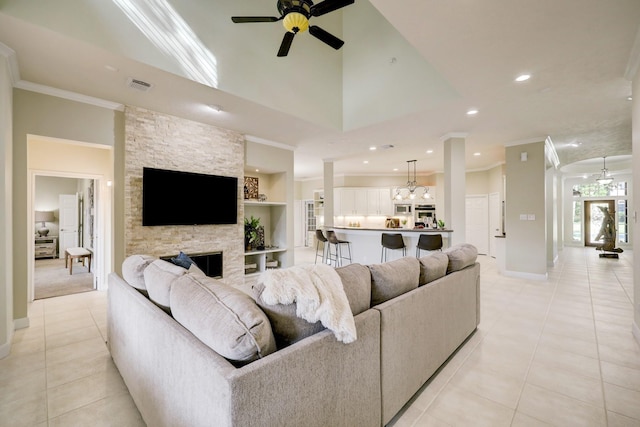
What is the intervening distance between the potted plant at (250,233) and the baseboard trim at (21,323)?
3.16 meters

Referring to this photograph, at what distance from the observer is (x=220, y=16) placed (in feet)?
11.3

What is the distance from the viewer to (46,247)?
7.72 meters

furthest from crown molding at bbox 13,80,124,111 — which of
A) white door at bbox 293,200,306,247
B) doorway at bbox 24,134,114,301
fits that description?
white door at bbox 293,200,306,247

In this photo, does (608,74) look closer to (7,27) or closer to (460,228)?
(460,228)

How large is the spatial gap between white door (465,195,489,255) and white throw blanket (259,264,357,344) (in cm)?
892

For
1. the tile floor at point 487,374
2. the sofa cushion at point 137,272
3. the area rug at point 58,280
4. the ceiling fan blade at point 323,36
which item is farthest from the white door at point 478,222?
the area rug at point 58,280

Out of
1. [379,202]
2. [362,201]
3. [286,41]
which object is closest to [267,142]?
A: [286,41]

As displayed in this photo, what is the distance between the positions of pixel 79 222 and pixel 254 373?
30.9 ft

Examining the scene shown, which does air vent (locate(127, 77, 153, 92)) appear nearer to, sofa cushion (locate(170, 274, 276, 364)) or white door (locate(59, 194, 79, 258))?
sofa cushion (locate(170, 274, 276, 364))

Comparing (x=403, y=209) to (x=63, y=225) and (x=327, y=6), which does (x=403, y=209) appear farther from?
(x=63, y=225)

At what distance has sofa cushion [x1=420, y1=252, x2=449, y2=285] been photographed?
224cm

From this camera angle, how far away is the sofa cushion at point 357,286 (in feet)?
5.15

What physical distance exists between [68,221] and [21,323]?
620 cm

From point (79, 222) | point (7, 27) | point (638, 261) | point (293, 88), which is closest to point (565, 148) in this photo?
point (638, 261)
